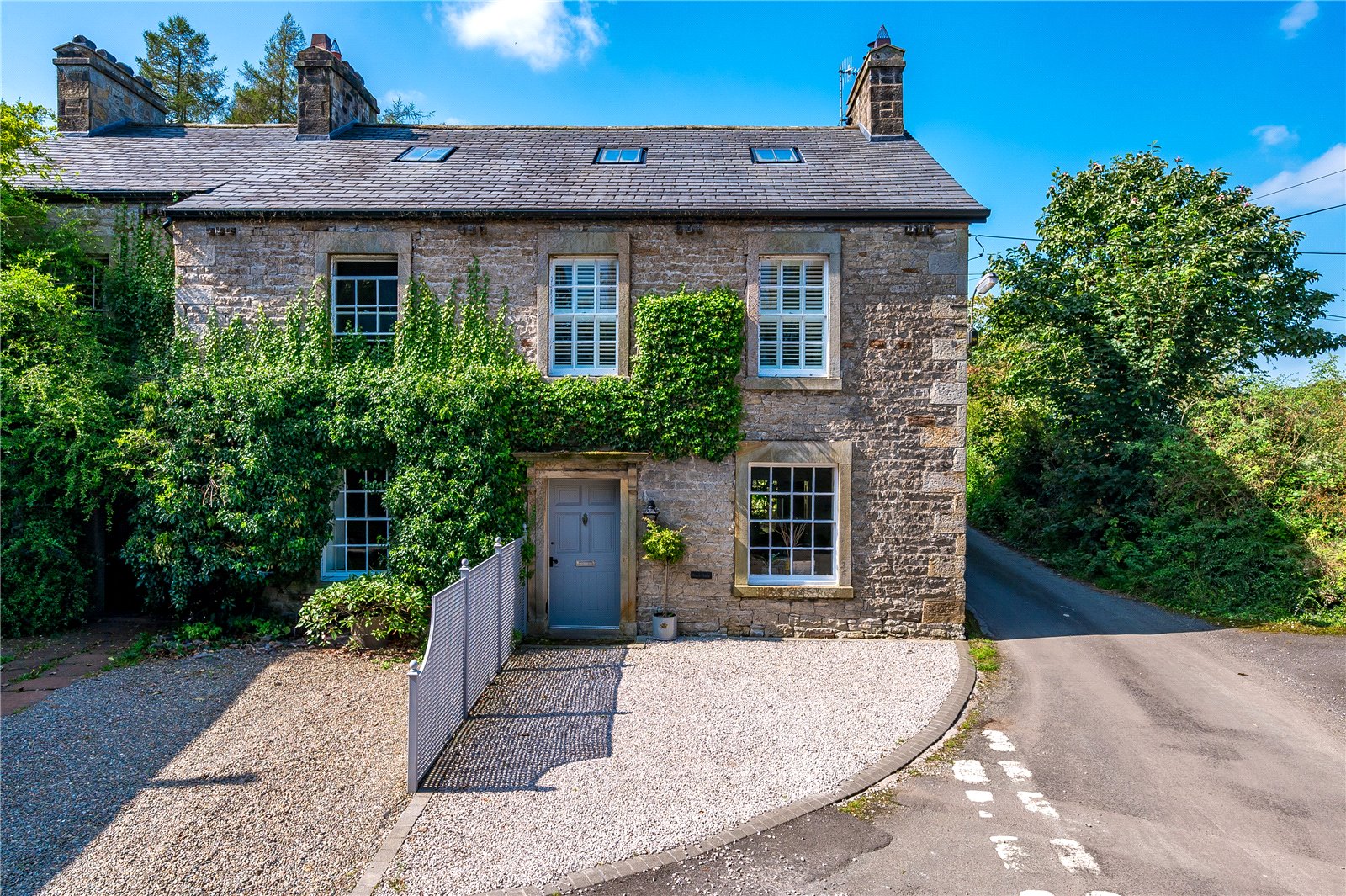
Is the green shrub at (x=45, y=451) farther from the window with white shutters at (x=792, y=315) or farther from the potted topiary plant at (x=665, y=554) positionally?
the window with white shutters at (x=792, y=315)

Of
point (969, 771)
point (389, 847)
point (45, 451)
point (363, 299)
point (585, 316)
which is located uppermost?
point (363, 299)

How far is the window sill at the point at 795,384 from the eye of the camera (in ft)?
31.7

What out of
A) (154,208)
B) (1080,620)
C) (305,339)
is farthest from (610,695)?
(154,208)

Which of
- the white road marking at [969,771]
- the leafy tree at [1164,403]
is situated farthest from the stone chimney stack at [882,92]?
the white road marking at [969,771]

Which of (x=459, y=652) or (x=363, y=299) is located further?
(x=363, y=299)

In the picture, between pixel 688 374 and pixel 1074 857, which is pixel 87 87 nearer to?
pixel 688 374

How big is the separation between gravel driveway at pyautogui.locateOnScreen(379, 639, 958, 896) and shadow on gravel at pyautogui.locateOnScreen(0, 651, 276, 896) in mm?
2178

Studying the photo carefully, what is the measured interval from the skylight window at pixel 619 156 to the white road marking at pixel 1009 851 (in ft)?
34.5

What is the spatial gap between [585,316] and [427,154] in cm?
498

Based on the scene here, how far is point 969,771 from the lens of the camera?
6.07 metres

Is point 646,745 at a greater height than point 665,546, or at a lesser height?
lesser

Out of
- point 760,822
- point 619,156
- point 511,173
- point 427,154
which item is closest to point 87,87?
point 427,154

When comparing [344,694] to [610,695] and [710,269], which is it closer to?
[610,695]

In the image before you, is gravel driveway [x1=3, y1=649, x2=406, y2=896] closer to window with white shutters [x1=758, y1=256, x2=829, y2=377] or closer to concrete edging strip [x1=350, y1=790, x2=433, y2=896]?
concrete edging strip [x1=350, y1=790, x2=433, y2=896]
